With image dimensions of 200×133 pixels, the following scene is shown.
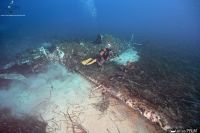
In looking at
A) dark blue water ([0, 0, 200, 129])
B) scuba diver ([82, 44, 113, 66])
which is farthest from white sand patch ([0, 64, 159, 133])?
dark blue water ([0, 0, 200, 129])

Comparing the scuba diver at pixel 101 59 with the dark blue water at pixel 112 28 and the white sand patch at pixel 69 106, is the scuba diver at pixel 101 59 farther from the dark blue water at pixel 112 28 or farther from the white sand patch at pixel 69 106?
the dark blue water at pixel 112 28

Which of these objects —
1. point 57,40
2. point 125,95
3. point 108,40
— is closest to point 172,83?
point 125,95

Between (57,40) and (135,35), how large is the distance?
716cm

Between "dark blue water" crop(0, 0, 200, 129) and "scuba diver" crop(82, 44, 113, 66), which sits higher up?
"dark blue water" crop(0, 0, 200, 129)

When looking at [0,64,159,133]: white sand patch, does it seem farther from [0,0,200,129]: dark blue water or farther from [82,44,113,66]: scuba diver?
[0,0,200,129]: dark blue water

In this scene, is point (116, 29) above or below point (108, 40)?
above

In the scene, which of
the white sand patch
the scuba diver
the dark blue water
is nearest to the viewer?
the white sand patch

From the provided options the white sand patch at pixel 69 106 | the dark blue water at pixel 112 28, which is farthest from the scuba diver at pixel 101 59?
the dark blue water at pixel 112 28

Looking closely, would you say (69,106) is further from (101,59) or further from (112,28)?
(112,28)

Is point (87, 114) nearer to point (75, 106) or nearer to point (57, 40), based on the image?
point (75, 106)

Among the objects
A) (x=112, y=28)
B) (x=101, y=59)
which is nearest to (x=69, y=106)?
(x=101, y=59)

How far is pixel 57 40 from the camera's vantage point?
55.2 feet

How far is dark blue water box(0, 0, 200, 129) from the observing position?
14.8 meters

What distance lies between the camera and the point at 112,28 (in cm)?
2066
